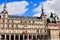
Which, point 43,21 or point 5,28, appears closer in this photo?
point 5,28

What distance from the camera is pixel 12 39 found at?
72.4 metres

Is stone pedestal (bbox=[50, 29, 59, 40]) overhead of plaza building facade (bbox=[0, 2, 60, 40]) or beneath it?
overhead

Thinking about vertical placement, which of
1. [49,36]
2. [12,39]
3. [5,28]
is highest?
[49,36]

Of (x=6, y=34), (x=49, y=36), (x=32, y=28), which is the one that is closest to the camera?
(x=49, y=36)

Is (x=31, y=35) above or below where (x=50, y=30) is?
below

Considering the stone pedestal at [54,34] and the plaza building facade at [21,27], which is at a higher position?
the stone pedestal at [54,34]

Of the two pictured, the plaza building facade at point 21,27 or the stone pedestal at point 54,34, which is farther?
the plaza building facade at point 21,27

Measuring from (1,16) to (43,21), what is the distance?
59.0ft

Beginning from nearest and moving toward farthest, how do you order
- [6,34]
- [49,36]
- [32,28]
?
1. [49,36]
2. [6,34]
3. [32,28]

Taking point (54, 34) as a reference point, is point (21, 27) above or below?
below

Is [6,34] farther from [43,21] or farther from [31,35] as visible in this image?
[43,21]

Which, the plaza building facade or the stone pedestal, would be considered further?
the plaza building facade

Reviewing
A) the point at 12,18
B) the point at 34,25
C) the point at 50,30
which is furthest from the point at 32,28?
the point at 50,30

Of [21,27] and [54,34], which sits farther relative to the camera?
[21,27]
